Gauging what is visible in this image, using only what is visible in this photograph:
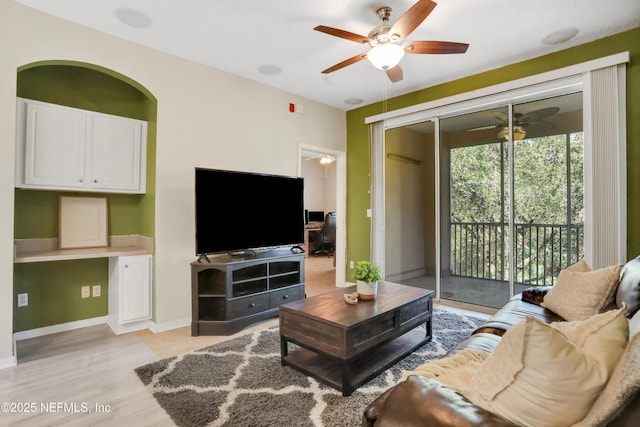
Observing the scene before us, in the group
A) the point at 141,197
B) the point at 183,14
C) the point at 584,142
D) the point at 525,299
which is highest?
the point at 183,14

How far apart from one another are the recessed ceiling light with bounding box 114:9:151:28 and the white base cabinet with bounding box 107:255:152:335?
211 centimetres

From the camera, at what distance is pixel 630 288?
1.82m

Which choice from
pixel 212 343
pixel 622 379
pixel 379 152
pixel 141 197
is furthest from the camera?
pixel 379 152

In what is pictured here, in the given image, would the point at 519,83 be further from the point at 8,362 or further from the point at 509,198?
the point at 8,362

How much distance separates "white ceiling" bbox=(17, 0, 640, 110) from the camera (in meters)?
2.54

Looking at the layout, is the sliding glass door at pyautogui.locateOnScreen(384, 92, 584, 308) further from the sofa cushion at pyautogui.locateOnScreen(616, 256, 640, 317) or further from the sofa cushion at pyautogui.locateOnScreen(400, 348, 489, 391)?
the sofa cushion at pyautogui.locateOnScreen(400, 348, 489, 391)

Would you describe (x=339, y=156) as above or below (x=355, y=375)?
above

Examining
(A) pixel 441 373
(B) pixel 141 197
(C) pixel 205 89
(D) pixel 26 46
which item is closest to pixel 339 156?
(C) pixel 205 89

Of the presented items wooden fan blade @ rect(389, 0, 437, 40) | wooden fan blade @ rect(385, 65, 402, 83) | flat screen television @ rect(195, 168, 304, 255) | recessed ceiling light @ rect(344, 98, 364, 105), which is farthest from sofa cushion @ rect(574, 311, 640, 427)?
recessed ceiling light @ rect(344, 98, 364, 105)

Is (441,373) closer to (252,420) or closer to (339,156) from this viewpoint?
(252,420)

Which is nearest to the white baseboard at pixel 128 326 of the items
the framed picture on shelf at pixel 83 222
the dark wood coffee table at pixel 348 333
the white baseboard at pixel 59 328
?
the white baseboard at pixel 59 328

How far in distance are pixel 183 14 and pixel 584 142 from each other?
3.84m

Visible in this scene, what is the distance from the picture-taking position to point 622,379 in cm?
78

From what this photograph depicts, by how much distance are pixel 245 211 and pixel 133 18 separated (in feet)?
A: 6.38
